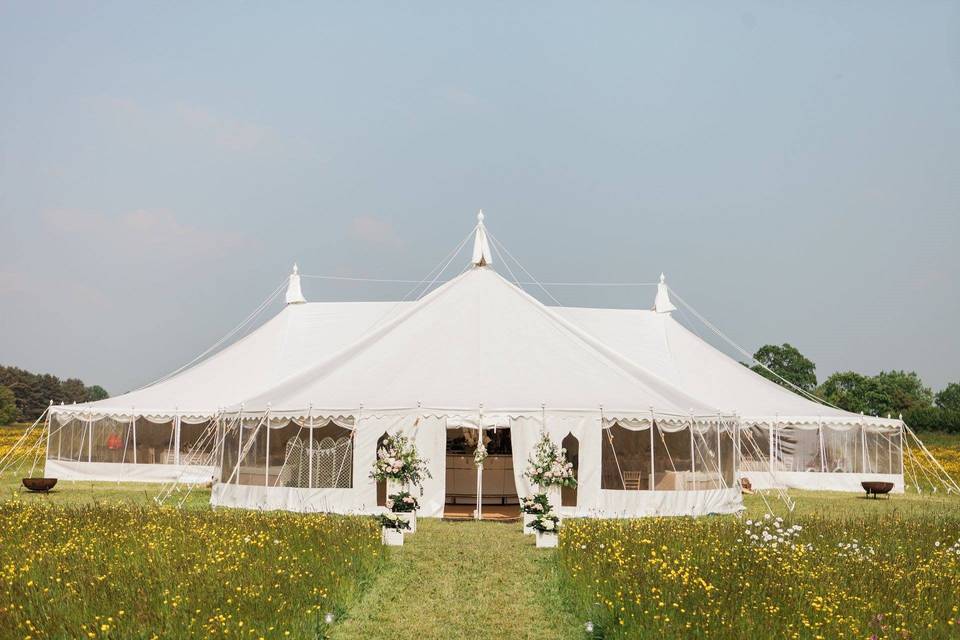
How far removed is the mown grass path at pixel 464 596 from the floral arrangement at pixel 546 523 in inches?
11.4

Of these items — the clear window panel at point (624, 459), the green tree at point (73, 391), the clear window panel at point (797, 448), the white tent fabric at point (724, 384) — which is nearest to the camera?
the clear window panel at point (624, 459)

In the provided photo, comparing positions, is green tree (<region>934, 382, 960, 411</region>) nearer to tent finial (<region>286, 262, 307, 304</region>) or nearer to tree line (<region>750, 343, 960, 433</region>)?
tree line (<region>750, 343, 960, 433</region>)

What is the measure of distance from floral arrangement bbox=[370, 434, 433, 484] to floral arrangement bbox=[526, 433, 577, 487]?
1.69 meters

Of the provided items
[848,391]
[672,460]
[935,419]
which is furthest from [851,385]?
[672,460]

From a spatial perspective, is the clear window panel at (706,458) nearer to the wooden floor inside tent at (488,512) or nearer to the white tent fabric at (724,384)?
the wooden floor inside tent at (488,512)

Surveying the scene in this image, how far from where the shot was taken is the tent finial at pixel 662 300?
2859 centimetres

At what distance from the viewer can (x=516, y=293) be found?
20.9m

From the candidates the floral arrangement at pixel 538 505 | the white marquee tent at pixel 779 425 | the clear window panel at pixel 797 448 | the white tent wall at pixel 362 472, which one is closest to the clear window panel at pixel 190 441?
the white tent wall at pixel 362 472

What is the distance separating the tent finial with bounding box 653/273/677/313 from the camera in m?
28.6

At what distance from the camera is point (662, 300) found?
28.8 metres

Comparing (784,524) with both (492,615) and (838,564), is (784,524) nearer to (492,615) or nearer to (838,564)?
(838,564)

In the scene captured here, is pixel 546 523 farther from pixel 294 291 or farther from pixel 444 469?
pixel 294 291

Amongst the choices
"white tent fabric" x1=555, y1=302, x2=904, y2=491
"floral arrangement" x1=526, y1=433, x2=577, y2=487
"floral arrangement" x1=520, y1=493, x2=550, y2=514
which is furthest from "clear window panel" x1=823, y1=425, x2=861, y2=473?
"floral arrangement" x1=520, y1=493, x2=550, y2=514

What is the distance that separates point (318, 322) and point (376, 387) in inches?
384
